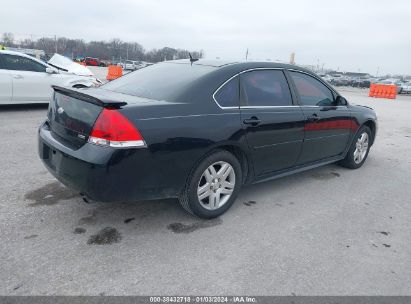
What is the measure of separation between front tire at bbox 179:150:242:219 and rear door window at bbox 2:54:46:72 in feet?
24.0

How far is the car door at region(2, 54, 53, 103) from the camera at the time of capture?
8664 millimetres

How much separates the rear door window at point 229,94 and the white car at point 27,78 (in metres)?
5.33

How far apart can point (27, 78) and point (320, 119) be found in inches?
292

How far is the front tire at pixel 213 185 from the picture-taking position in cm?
337

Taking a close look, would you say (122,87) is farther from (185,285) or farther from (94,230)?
(185,285)

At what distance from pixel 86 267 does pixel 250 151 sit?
1.93 meters

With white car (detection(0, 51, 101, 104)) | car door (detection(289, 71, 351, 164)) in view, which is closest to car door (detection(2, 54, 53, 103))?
white car (detection(0, 51, 101, 104))

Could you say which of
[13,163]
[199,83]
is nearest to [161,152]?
[199,83]

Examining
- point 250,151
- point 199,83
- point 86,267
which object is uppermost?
point 199,83

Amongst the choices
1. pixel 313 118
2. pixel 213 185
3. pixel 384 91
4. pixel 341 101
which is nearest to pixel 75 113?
A: pixel 213 185

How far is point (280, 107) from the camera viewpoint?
408 cm

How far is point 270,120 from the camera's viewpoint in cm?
388

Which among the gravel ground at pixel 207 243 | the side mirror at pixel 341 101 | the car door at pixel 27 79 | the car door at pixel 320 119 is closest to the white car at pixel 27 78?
the car door at pixel 27 79

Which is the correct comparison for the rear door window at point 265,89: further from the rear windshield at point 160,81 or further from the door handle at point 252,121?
the rear windshield at point 160,81
